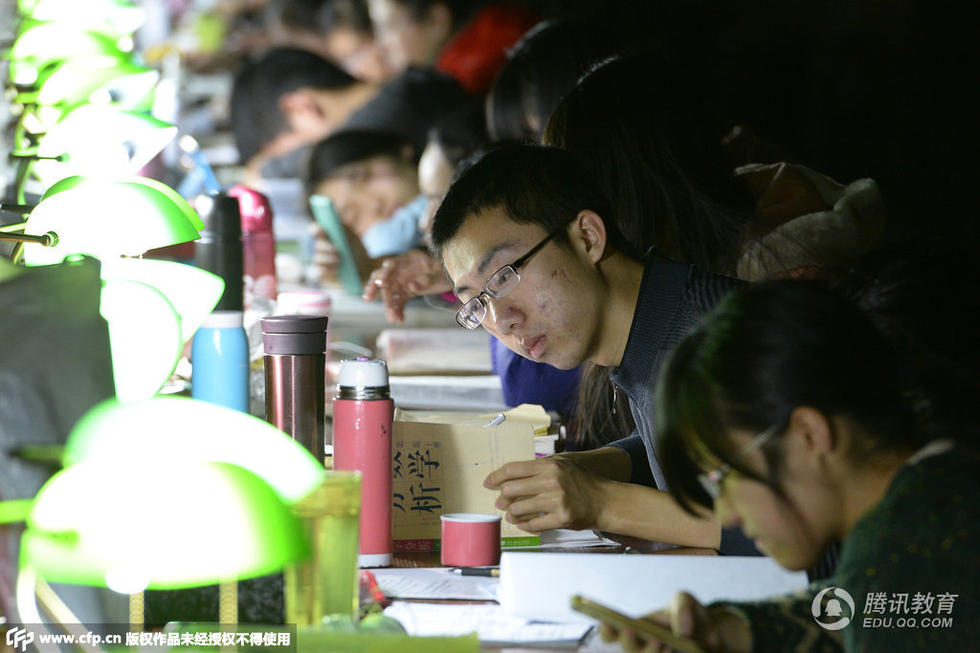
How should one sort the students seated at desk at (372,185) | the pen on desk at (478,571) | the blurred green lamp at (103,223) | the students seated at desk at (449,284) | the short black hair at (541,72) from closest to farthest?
the blurred green lamp at (103,223)
the pen on desk at (478,571)
the students seated at desk at (449,284)
the short black hair at (541,72)
the students seated at desk at (372,185)

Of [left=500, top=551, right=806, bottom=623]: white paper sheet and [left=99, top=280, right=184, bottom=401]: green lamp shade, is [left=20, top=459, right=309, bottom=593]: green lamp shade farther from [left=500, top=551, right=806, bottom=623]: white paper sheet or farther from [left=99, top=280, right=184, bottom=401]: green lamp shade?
[left=500, top=551, right=806, bottom=623]: white paper sheet

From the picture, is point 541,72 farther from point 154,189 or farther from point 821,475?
point 821,475

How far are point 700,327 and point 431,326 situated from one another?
2238mm

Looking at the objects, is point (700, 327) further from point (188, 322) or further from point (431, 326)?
point (431, 326)

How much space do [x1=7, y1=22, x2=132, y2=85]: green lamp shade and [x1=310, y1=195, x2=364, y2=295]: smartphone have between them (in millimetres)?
1402

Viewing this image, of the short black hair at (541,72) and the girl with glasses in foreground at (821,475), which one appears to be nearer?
the girl with glasses in foreground at (821,475)

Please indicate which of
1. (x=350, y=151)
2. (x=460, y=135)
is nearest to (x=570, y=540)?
(x=460, y=135)

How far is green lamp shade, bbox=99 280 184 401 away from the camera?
970 millimetres

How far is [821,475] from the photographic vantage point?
0.95m

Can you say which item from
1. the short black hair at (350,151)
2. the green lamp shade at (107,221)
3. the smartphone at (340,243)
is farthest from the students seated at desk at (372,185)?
the green lamp shade at (107,221)

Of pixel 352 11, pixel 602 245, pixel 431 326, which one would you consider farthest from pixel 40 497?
pixel 352 11

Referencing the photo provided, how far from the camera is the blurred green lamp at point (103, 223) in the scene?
109cm

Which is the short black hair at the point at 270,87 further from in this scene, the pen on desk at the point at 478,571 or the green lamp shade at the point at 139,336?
the green lamp shade at the point at 139,336

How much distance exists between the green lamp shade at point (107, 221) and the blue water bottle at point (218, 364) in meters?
0.28
